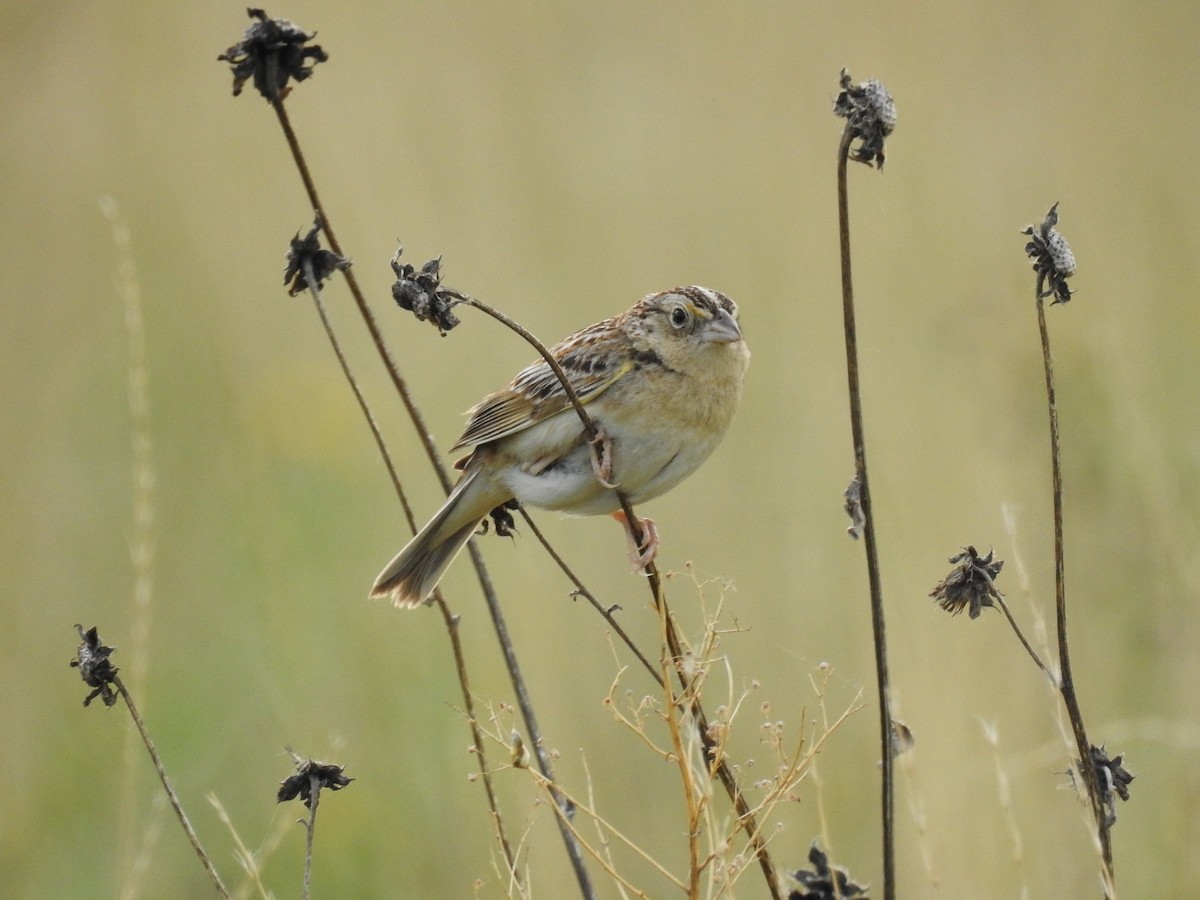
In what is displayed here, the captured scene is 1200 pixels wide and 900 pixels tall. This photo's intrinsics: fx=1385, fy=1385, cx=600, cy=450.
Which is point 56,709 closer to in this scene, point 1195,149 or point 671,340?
point 671,340

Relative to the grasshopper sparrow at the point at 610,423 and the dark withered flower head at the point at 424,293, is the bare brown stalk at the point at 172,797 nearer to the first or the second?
the dark withered flower head at the point at 424,293

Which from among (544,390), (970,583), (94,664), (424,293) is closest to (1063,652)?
(970,583)

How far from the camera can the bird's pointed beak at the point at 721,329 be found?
374 centimetres

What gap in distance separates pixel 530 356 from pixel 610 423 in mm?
2609

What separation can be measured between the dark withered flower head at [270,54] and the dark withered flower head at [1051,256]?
3.88ft

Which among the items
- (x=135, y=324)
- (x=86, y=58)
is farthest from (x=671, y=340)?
(x=86, y=58)

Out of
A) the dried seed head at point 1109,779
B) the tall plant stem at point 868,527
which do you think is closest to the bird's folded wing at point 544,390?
the tall plant stem at point 868,527

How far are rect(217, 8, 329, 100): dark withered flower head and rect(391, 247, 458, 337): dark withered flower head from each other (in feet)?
1.11

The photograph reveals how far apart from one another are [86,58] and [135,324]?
3.55m

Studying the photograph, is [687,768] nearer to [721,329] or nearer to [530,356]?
[721,329]

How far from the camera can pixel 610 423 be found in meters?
3.71

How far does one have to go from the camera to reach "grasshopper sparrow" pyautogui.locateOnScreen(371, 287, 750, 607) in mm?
3670

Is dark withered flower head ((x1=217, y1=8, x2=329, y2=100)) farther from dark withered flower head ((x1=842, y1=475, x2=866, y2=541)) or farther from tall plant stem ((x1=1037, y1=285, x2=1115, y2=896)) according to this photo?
tall plant stem ((x1=1037, y1=285, x2=1115, y2=896))

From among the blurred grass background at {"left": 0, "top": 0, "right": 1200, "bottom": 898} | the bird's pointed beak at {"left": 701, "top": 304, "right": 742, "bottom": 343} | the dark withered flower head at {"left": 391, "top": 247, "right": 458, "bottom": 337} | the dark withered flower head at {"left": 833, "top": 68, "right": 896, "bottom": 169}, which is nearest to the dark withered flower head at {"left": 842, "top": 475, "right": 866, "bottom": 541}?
the dark withered flower head at {"left": 833, "top": 68, "right": 896, "bottom": 169}
